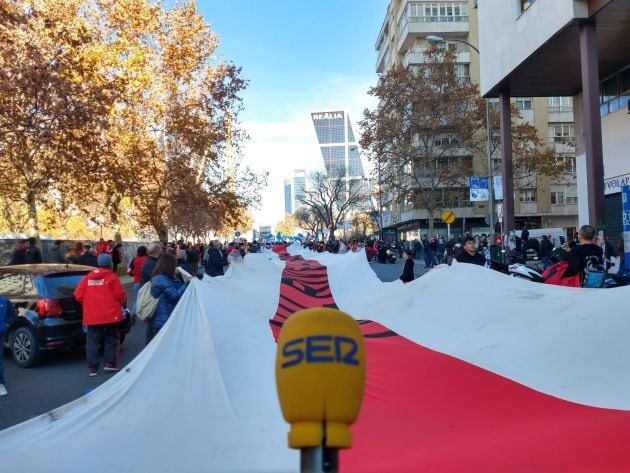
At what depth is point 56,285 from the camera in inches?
351

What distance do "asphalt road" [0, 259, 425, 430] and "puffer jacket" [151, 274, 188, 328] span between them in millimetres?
1271

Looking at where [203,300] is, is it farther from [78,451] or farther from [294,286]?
[294,286]

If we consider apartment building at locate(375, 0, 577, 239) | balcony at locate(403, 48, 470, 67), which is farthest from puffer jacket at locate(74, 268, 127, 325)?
balcony at locate(403, 48, 470, 67)

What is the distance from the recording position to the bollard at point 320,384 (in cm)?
162

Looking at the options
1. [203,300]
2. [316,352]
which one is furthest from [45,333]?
[316,352]

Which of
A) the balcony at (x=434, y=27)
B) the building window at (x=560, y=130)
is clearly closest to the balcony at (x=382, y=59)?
the balcony at (x=434, y=27)

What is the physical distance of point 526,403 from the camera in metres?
4.30

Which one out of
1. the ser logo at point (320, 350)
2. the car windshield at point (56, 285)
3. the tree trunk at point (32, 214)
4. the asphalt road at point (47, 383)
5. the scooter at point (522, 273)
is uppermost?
the tree trunk at point (32, 214)

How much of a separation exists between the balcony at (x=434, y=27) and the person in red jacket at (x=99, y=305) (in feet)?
191

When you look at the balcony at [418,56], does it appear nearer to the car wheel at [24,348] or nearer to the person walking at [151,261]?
the person walking at [151,261]

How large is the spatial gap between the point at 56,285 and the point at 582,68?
53.5 ft

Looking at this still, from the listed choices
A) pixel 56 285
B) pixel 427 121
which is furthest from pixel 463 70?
pixel 56 285

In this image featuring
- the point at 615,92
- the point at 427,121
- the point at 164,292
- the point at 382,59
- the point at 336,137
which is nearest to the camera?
the point at 164,292

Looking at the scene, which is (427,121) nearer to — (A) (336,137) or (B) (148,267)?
(B) (148,267)
